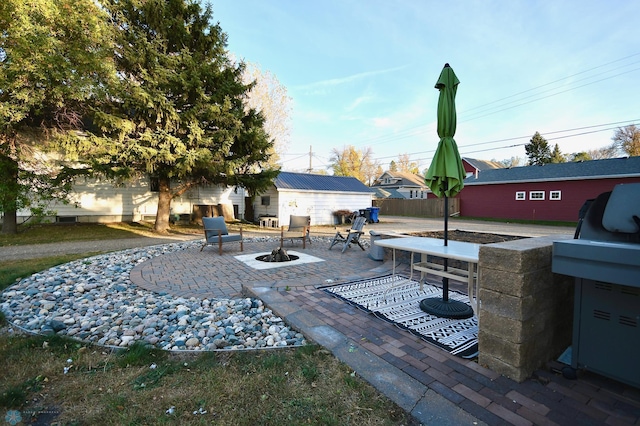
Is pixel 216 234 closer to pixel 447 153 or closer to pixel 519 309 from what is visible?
pixel 447 153

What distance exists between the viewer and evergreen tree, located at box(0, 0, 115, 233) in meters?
7.65

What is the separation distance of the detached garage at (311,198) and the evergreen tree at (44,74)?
24.4 feet

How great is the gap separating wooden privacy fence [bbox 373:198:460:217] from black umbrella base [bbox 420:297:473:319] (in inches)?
861

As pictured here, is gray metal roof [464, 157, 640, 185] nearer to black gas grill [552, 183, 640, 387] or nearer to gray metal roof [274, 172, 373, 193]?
gray metal roof [274, 172, 373, 193]

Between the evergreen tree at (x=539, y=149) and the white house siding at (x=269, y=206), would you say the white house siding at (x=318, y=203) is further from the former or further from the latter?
the evergreen tree at (x=539, y=149)

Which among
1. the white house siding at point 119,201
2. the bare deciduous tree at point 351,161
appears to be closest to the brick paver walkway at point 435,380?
the white house siding at point 119,201

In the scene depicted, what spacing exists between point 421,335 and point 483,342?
0.61m

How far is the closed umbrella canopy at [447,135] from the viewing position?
10.1ft

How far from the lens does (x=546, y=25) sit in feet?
33.2

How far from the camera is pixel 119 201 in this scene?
47.8ft

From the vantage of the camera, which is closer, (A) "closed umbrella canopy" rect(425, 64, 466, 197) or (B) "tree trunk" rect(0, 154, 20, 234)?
(A) "closed umbrella canopy" rect(425, 64, 466, 197)

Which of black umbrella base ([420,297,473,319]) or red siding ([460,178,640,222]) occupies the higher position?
red siding ([460,178,640,222])

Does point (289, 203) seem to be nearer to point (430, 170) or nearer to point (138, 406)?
point (430, 170)

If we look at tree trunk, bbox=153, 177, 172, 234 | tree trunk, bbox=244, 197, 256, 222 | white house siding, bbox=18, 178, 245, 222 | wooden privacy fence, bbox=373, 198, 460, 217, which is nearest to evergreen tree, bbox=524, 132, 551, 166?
wooden privacy fence, bbox=373, 198, 460, 217
